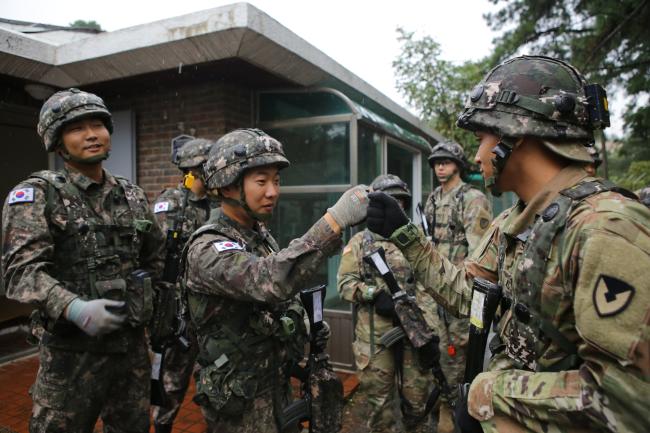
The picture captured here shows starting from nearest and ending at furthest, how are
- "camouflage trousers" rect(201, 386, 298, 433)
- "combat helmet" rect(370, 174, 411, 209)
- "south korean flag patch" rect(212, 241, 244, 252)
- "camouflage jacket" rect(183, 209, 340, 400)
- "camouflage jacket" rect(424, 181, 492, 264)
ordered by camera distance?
"camouflage jacket" rect(183, 209, 340, 400), "south korean flag patch" rect(212, 241, 244, 252), "camouflage trousers" rect(201, 386, 298, 433), "combat helmet" rect(370, 174, 411, 209), "camouflage jacket" rect(424, 181, 492, 264)

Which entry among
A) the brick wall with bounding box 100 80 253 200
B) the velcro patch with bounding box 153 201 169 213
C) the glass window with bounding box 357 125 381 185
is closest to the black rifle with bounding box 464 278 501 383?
the velcro patch with bounding box 153 201 169 213

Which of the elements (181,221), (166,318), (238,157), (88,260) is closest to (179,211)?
(181,221)

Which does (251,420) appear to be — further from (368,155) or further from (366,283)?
(368,155)

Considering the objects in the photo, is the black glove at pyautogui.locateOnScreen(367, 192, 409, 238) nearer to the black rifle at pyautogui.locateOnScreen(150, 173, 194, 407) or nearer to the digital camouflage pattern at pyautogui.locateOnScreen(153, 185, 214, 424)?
the black rifle at pyautogui.locateOnScreen(150, 173, 194, 407)

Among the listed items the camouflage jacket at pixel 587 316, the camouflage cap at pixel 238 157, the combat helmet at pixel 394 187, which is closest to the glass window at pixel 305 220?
the combat helmet at pixel 394 187

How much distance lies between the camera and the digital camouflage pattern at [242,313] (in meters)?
1.82

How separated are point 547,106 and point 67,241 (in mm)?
2521

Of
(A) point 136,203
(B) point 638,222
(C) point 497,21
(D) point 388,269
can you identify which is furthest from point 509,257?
(C) point 497,21

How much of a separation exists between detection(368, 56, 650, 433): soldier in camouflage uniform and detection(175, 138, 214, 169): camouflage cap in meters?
2.74

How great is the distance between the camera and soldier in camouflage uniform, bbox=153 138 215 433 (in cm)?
341

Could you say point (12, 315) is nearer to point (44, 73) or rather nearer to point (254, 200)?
point (44, 73)

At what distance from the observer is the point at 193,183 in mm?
3943

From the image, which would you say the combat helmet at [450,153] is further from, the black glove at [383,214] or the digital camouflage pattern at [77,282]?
the digital camouflage pattern at [77,282]

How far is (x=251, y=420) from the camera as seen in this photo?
2.09m
